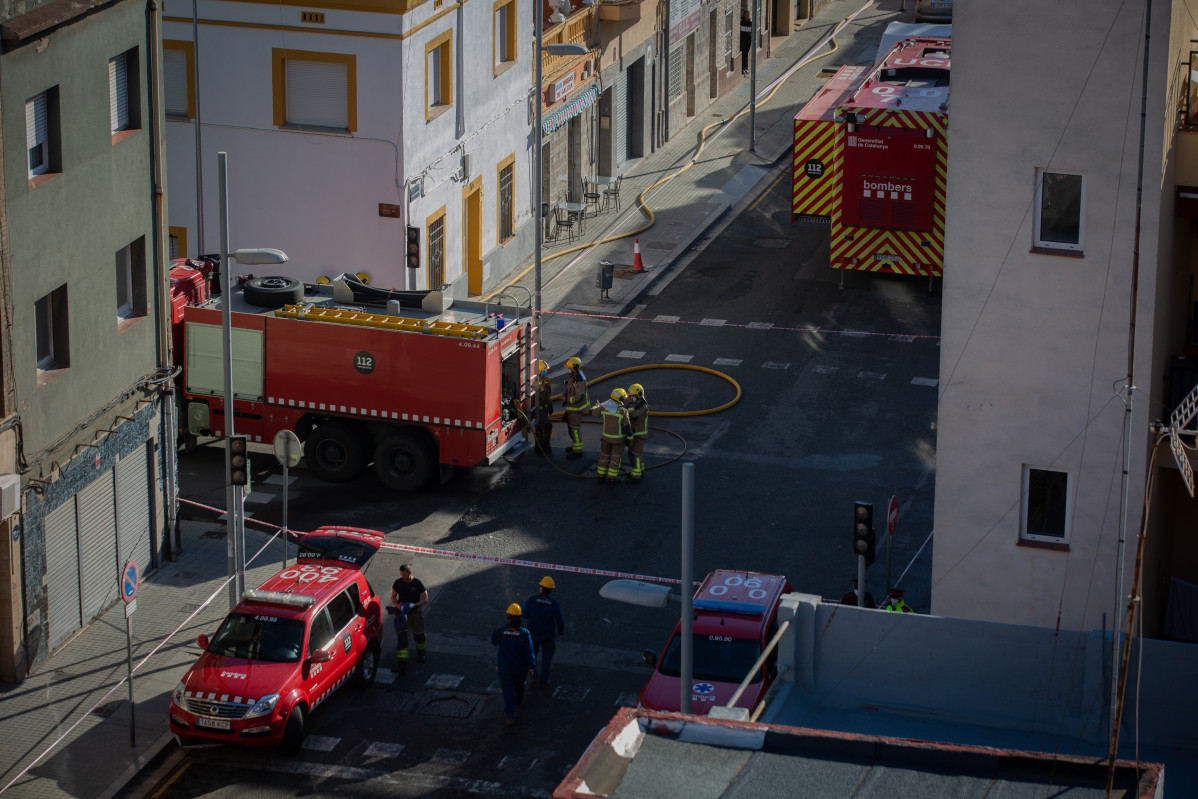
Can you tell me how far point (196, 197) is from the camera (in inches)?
1246

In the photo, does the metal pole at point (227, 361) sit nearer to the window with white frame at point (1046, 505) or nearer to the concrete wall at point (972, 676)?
the concrete wall at point (972, 676)

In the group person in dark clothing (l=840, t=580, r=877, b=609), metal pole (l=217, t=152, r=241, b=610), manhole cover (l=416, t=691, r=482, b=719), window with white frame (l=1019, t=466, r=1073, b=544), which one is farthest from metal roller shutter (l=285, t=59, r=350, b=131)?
window with white frame (l=1019, t=466, r=1073, b=544)

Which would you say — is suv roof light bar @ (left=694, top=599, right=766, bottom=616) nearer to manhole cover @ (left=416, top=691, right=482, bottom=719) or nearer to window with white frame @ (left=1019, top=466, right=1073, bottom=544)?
manhole cover @ (left=416, top=691, right=482, bottom=719)

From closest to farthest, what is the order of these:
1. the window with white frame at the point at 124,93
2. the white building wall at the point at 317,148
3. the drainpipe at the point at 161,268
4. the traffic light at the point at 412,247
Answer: the window with white frame at the point at 124,93 → the drainpipe at the point at 161,268 → the white building wall at the point at 317,148 → the traffic light at the point at 412,247

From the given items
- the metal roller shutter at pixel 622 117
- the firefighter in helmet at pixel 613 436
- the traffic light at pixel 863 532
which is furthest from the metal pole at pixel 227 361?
the metal roller shutter at pixel 622 117

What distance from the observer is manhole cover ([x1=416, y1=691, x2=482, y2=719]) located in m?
19.4

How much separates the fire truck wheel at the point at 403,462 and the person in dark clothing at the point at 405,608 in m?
5.23

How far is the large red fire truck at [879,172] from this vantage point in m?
33.5

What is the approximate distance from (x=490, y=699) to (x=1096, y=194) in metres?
8.94

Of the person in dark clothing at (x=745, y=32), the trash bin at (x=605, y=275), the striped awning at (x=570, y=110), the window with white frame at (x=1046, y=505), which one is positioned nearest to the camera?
the window with white frame at (x=1046, y=505)

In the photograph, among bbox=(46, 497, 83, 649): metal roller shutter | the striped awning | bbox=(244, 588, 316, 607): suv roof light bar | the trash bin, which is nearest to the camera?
bbox=(244, 588, 316, 607): suv roof light bar

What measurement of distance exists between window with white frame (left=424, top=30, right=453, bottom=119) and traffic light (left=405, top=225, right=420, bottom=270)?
7.52ft

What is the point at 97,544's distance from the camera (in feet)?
70.4

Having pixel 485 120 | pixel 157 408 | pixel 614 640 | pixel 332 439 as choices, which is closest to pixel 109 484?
pixel 157 408
